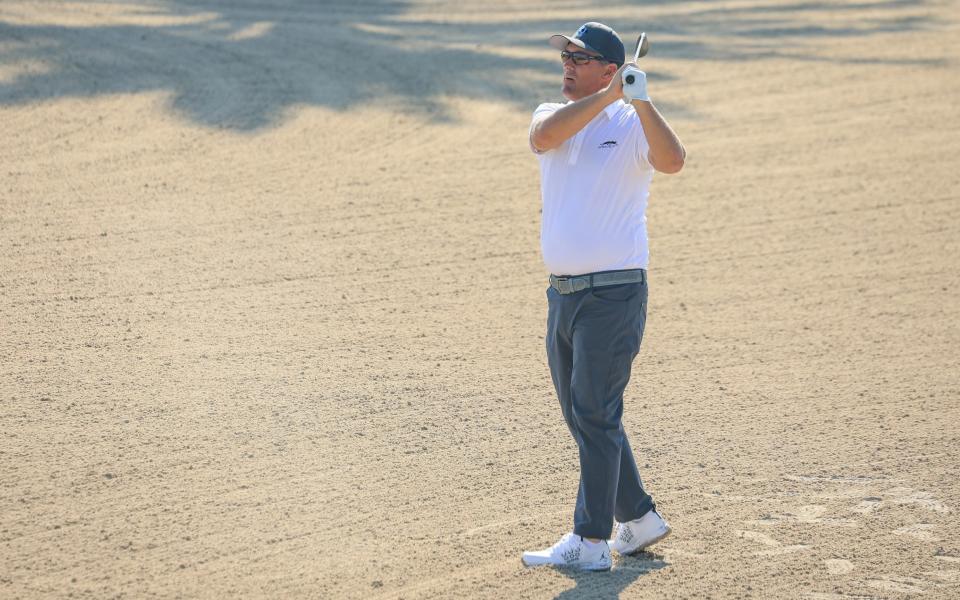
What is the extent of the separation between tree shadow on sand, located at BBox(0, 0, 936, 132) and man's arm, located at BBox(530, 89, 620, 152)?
7.59 meters

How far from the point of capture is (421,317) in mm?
8758

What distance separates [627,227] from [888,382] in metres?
3.48

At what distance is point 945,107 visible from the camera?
13.7 meters

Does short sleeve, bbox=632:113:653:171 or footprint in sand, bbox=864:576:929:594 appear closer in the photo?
short sleeve, bbox=632:113:653:171

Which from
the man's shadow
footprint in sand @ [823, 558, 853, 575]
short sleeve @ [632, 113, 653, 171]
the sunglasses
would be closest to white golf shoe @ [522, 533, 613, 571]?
the man's shadow

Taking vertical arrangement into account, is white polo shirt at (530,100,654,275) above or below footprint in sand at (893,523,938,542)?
above

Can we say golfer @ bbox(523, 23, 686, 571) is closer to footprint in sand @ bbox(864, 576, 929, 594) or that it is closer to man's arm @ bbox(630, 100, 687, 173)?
man's arm @ bbox(630, 100, 687, 173)

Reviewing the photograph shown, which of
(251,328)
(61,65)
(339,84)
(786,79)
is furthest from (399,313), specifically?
(786,79)

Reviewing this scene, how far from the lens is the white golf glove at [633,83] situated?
4773 mm

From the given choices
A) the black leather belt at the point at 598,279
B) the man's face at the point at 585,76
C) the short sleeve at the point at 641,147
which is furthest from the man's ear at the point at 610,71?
the black leather belt at the point at 598,279

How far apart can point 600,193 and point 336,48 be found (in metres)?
10.3

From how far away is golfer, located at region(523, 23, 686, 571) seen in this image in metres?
5.13

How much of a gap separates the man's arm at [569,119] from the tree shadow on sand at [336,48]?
759 cm

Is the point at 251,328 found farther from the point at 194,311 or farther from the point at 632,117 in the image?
the point at 632,117
